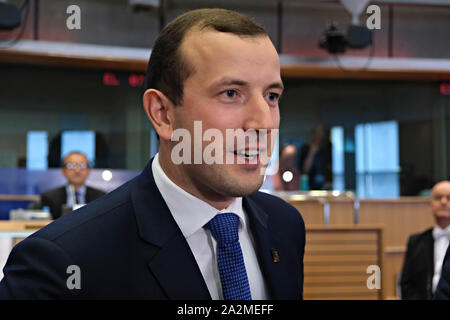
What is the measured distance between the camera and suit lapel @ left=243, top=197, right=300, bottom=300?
0.89 meters

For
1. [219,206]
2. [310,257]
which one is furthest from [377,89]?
[219,206]

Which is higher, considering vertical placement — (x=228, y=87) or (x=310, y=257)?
(x=228, y=87)

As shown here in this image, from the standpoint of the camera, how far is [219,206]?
0.89m

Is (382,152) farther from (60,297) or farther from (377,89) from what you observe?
(60,297)

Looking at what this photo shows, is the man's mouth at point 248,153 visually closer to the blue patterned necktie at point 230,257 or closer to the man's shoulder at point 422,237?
the blue patterned necktie at point 230,257

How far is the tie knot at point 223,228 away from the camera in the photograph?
2.85 feet

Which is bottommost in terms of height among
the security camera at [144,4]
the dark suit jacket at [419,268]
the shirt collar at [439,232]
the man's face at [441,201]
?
the dark suit jacket at [419,268]

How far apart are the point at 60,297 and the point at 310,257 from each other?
3.39m

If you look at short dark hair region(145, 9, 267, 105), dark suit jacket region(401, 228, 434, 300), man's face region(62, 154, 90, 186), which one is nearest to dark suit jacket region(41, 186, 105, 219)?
man's face region(62, 154, 90, 186)

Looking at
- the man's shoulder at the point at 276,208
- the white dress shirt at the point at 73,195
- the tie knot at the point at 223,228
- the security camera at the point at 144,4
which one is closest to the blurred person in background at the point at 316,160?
the security camera at the point at 144,4

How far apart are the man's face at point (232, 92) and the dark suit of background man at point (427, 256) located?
11.3ft

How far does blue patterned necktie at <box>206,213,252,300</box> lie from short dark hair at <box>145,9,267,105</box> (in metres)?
0.22
